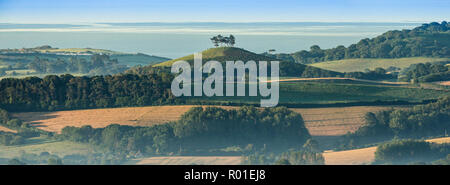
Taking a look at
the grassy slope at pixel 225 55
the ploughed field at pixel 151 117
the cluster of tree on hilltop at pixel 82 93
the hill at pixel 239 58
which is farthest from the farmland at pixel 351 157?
the grassy slope at pixel 225 55

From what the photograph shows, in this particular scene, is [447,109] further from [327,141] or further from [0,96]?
[0,96]

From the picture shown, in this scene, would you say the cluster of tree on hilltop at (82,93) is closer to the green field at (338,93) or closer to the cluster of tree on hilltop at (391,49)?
the green field at (338,93)

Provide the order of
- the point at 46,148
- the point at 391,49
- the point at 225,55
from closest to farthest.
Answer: the point at 46,148 < the point at 225,55 < the point at 391,49

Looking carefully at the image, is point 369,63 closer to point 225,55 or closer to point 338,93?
point 225,55

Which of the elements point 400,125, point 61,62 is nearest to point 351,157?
point 400,125

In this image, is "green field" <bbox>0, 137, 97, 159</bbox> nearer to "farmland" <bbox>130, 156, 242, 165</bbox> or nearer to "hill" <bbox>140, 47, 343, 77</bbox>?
"farmland" <bbox>130, 156, 242, 165</bbox>
